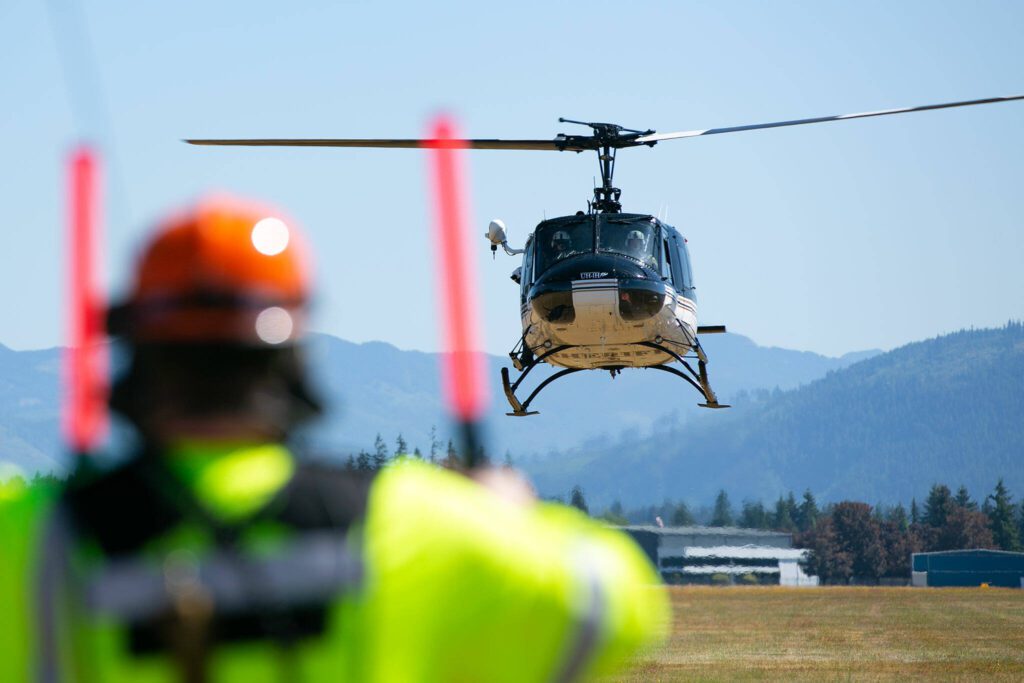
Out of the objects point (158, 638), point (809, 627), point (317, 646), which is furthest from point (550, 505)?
point (809, 627)

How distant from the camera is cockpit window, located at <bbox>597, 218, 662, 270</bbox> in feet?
82.4

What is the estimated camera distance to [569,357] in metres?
25.5

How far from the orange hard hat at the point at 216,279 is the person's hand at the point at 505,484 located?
0.31m

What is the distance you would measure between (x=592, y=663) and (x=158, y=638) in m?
0.51

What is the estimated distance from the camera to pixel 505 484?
83.7 inches

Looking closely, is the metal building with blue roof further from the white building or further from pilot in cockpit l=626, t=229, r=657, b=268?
pilot in cockpit l=626, t=229, r=657, b=268

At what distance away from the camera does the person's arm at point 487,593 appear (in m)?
1.91

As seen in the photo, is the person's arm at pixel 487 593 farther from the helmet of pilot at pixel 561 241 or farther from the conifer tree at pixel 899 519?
the conifer tree at pixel 899 519

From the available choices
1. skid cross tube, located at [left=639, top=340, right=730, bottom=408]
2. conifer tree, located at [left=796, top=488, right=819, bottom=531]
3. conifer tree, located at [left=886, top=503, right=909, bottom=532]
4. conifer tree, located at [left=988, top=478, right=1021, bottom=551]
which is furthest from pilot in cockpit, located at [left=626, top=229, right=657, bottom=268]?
conifer tree, located at [left=796, top=488, right=819, bottom=531]

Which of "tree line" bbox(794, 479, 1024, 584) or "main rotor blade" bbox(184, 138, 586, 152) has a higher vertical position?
"main rotor blade" bbox(184, 138, 586, 152)

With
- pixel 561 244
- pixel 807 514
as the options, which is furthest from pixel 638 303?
pixel 807 514

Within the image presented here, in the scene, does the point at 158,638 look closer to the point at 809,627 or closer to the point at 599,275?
the point at 599,275

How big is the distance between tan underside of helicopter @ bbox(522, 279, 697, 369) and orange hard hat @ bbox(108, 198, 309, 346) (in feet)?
73.2

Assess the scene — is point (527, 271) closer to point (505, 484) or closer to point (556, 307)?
point (556, 307)
